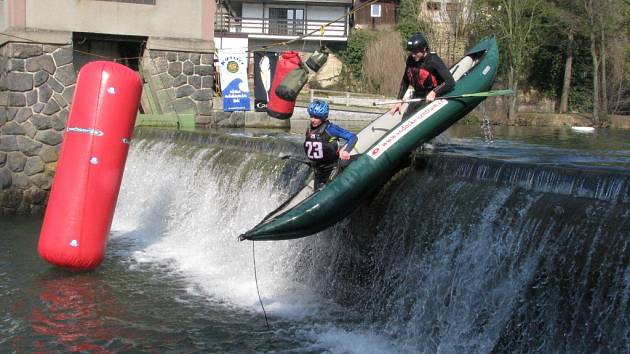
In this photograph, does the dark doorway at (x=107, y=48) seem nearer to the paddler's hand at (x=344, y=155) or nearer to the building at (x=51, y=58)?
the building at (x=51, y=58)

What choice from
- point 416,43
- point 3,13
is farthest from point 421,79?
point 3,13

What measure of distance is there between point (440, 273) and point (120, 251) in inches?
217

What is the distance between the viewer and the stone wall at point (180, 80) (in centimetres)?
1558

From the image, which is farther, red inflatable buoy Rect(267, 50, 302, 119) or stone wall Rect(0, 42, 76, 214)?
stone wall Rect(0, 42, 76, 214)

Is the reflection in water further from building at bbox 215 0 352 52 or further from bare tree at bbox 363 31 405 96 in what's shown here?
building at bbox 215 0 352 52

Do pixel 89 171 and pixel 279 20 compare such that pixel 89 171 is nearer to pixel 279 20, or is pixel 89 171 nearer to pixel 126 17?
pixel 126 17

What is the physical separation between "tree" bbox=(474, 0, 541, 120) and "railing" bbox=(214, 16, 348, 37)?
10.9m

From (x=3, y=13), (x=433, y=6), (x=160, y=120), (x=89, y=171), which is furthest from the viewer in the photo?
(x=433, y=6)

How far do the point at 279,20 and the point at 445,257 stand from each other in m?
36.1

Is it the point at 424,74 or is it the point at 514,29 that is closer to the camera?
the point at 424,74

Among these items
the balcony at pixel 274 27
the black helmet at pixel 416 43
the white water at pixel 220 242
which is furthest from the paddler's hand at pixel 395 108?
the balcony at pixel 274 27

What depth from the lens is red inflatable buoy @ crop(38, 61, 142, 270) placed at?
27.3ft

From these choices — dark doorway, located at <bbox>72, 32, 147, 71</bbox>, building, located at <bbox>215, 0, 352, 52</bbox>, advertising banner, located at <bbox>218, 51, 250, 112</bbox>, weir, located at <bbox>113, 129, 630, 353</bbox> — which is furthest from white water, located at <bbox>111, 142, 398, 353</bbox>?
building, located at <bbox>215, 0, 352, 52</bbox>

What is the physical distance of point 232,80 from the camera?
17.4 m
